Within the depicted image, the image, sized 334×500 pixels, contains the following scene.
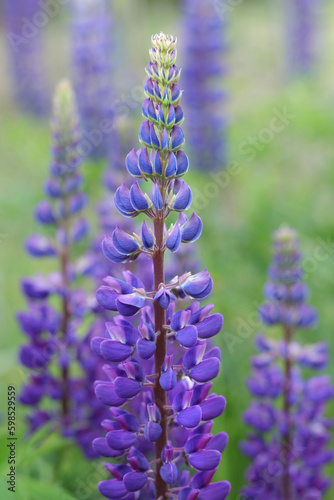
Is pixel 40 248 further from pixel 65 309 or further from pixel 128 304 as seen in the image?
pixel 128 304

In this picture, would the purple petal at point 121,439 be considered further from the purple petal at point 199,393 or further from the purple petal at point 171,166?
the purple petal at point 171,166

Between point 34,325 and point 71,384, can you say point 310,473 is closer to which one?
point 71,384

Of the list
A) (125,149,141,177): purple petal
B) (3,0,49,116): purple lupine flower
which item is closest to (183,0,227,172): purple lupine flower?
(3,0,49,116): purple lupine flower

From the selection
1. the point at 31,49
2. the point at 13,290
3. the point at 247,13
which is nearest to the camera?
the point at 13,290

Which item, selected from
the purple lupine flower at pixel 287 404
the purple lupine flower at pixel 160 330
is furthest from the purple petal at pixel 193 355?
the purple lupine flower at pixel 287 404

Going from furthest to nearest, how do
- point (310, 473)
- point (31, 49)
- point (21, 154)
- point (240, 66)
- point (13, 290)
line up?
point (240, 66), point (31, 49), point (21, 154), point (13, 290), point (310, 473)

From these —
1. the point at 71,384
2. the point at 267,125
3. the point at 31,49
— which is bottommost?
the point at 71,384

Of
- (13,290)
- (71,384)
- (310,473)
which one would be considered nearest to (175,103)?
(71,384)
